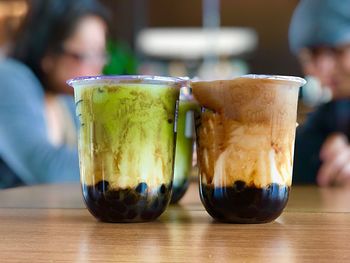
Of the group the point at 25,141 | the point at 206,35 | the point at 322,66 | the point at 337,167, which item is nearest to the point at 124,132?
the point at 337,167

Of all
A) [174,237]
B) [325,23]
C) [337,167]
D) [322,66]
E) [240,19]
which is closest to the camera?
[174,237]

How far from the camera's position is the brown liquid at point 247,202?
54 cm

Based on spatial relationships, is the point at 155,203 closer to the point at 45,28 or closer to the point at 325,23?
the point at 325,23

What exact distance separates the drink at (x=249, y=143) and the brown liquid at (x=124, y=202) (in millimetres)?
56

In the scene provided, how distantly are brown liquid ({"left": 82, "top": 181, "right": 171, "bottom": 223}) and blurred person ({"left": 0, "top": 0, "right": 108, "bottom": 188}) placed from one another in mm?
935

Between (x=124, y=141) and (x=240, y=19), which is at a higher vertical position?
(x=240, y=19)

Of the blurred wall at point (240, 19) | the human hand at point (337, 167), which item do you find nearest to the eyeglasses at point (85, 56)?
the human hand at point (337, 167)

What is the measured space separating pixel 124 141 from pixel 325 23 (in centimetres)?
107

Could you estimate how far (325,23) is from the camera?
147 cm

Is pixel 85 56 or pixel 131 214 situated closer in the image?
pixel 131 214

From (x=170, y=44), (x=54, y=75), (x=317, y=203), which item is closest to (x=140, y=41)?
(x=170, y=44)

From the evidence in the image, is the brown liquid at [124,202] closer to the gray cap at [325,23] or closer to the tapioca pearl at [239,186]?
the tapioca pearl at [239,186]

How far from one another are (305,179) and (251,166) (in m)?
1.10

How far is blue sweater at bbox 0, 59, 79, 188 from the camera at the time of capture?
1.49 m
